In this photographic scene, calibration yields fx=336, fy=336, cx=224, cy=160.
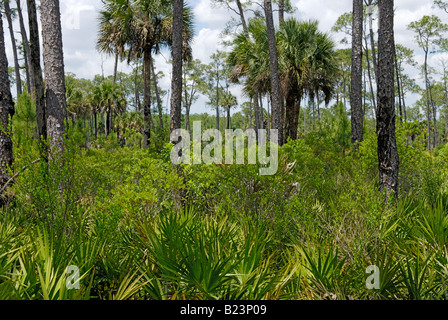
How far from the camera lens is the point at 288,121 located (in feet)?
56.6

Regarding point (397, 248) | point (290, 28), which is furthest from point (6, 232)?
point (290, 28)

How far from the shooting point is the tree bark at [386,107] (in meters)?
6.05

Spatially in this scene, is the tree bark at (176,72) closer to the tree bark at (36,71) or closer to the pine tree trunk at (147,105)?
the tree bark at (36,71)

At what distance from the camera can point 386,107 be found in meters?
6.21

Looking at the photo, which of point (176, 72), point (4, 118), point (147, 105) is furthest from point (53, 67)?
point (147, 105)

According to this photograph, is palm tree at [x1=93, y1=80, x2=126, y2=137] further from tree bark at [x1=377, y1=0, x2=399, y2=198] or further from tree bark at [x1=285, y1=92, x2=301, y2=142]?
tree bark at [x1=377, y1=0, x2=399, y2=198]

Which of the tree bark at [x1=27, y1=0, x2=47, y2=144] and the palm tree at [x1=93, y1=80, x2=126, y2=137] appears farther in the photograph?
the palm tree at [x1=93, y1=80, x2=126, y2=137]

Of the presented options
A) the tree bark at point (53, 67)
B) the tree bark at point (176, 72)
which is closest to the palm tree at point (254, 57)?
the tree bark at point (176, 72)

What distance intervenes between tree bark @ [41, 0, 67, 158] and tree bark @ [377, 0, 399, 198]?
582 cm

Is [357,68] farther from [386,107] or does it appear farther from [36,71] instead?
[36,71]

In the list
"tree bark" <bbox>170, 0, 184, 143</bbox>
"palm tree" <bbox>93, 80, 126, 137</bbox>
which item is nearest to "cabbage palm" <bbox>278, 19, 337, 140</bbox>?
"tree bark" <bbox>170, 0, 184, 143</bbox>

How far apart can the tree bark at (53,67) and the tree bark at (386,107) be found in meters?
5.82

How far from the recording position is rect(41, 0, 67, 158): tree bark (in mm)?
6016

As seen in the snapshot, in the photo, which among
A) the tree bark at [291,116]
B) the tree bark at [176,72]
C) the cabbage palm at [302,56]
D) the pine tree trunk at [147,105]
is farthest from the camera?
the tree bark at [291,116]
